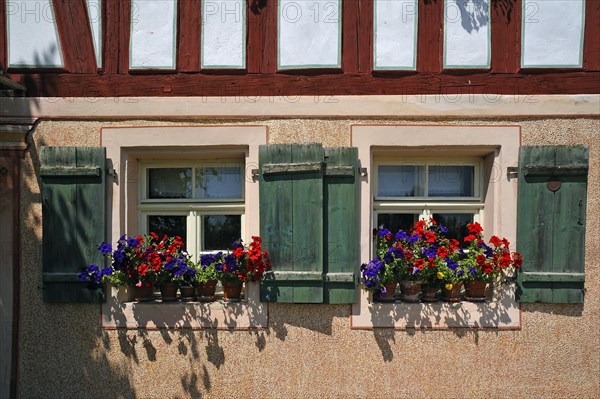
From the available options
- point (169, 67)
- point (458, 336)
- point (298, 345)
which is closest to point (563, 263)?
point (458, 336)

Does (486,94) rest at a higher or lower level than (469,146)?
higher

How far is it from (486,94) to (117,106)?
2.95 meters

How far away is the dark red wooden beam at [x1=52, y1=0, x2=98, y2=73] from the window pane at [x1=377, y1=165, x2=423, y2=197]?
2.51 meters

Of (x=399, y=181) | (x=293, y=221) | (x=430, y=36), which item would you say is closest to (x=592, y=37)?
(x=430, y=36)

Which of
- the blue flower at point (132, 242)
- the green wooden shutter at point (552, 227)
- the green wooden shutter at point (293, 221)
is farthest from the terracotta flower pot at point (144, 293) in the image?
the green wooden shutter at point (552, 227)

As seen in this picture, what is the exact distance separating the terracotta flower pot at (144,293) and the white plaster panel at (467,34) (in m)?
2.96

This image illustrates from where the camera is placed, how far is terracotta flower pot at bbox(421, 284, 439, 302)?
13.4 feet

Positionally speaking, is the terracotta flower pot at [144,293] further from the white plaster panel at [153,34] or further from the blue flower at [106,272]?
the white plaster panel at [153,34]

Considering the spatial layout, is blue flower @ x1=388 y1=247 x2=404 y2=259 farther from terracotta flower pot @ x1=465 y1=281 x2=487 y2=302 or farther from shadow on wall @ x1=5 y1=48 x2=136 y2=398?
shadow on wall @ x1=5 y1=48 x2=136 y2=398

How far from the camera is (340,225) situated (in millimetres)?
4016

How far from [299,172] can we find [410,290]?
1285mm

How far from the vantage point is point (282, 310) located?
4.07 meters

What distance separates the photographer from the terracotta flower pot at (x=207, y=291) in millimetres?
4070

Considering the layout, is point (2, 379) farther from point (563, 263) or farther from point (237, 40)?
point (563, 263)
